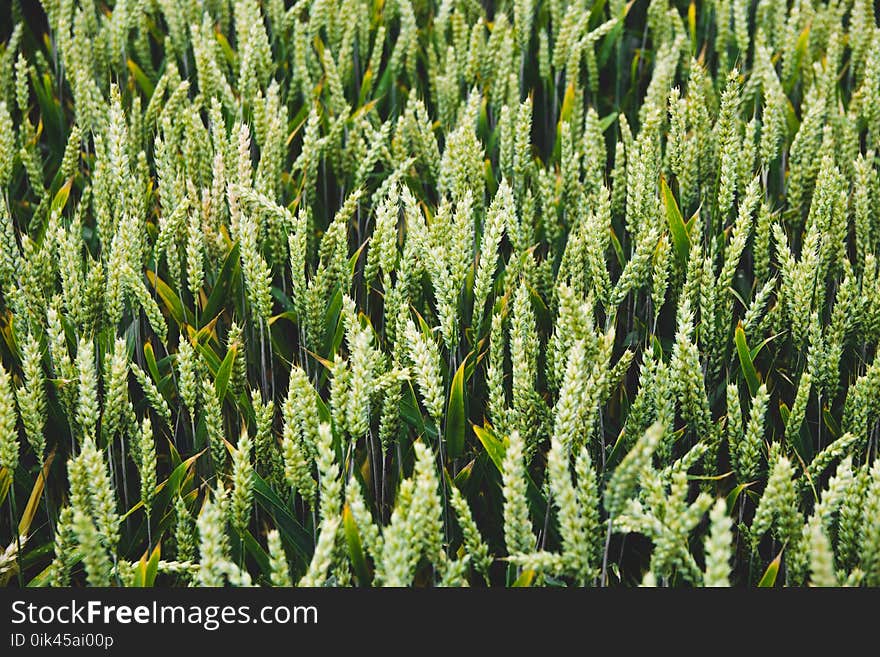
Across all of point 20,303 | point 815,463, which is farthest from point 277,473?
point 815,463

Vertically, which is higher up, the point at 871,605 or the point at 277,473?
the point at 277,473

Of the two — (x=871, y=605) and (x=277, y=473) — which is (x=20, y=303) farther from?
(x=871, y=605)

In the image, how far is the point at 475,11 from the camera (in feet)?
8.48

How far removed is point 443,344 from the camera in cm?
170

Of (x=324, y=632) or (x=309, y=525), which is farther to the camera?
(x=309, y=525)

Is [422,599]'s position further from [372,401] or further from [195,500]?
[195,500]

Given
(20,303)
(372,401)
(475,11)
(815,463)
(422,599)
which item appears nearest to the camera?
(422,599)

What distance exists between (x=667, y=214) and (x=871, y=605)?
0.84 meters

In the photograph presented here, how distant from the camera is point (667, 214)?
172 centimetres

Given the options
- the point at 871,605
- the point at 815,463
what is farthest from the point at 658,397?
the point at 871,605

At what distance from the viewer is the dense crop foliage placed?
1.16 meters

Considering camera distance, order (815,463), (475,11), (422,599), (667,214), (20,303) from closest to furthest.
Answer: (422,599) → (815,463) → (20,303) → (667,214) → (475,11)

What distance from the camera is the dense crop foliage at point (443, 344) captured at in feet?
3.82

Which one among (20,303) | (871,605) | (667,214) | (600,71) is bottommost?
(871,605)
